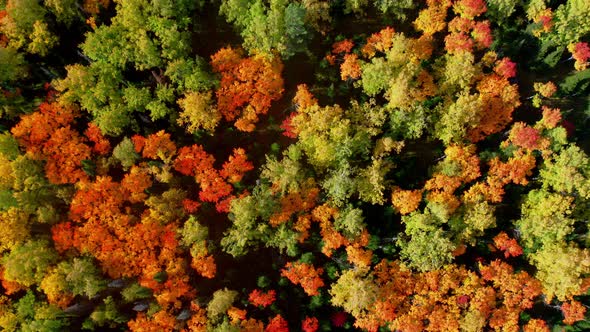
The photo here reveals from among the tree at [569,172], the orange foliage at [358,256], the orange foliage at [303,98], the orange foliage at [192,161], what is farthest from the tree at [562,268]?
the orange foliage at [192,161]

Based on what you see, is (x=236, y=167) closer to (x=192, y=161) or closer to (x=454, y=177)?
(x=192, y=161)

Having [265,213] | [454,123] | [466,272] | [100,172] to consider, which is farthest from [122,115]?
[466,272]

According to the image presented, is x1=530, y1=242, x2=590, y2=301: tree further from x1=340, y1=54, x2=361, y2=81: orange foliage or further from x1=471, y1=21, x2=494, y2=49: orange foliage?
x1=340, y1=54, x2=361, y2=81: orange foliage

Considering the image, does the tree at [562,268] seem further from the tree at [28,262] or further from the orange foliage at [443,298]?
the tree at [28,262]

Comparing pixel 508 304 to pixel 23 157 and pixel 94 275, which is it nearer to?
pixel 94 275

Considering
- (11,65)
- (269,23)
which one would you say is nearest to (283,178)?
(269,23)

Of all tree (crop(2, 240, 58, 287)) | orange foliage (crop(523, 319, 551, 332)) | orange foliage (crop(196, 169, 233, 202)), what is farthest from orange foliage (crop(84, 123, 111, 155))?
orange foliage (crop(523, 319, 551, 332))

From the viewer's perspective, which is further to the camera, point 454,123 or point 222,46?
point 222,46
